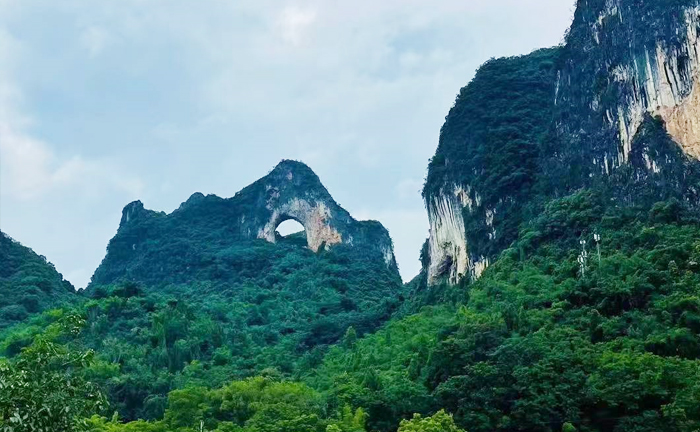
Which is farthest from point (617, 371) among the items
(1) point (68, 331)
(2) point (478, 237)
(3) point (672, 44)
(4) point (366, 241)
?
(4) point (366, 241)

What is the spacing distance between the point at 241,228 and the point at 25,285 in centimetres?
1764

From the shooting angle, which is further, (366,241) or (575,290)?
(366,241)

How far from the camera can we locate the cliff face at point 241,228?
51.8 m

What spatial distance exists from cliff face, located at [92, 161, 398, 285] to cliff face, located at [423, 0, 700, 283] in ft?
48.3

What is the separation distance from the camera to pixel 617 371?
16.4 metres

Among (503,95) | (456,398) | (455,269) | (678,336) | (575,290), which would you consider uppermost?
(503,95)

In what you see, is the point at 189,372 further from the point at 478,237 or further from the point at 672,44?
the point at 672,44

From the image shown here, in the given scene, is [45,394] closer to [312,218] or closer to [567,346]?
[567,346]

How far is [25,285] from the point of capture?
130ft

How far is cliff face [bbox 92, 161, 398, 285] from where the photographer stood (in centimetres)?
5184

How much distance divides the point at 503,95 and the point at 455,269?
9571mm

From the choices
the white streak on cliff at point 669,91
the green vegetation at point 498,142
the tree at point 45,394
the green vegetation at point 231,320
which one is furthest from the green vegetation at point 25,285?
the tree at point 45,394

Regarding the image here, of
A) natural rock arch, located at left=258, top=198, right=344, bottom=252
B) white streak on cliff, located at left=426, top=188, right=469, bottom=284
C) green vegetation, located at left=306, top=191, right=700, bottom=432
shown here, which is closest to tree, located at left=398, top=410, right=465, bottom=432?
green vegetation, located at left=306, top=191, right=700, bottom=432

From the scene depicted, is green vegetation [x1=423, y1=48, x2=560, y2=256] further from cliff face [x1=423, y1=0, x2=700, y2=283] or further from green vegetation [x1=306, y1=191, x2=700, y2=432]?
green vegetation [x1=306, y1=191, x2=700, y2=432]
